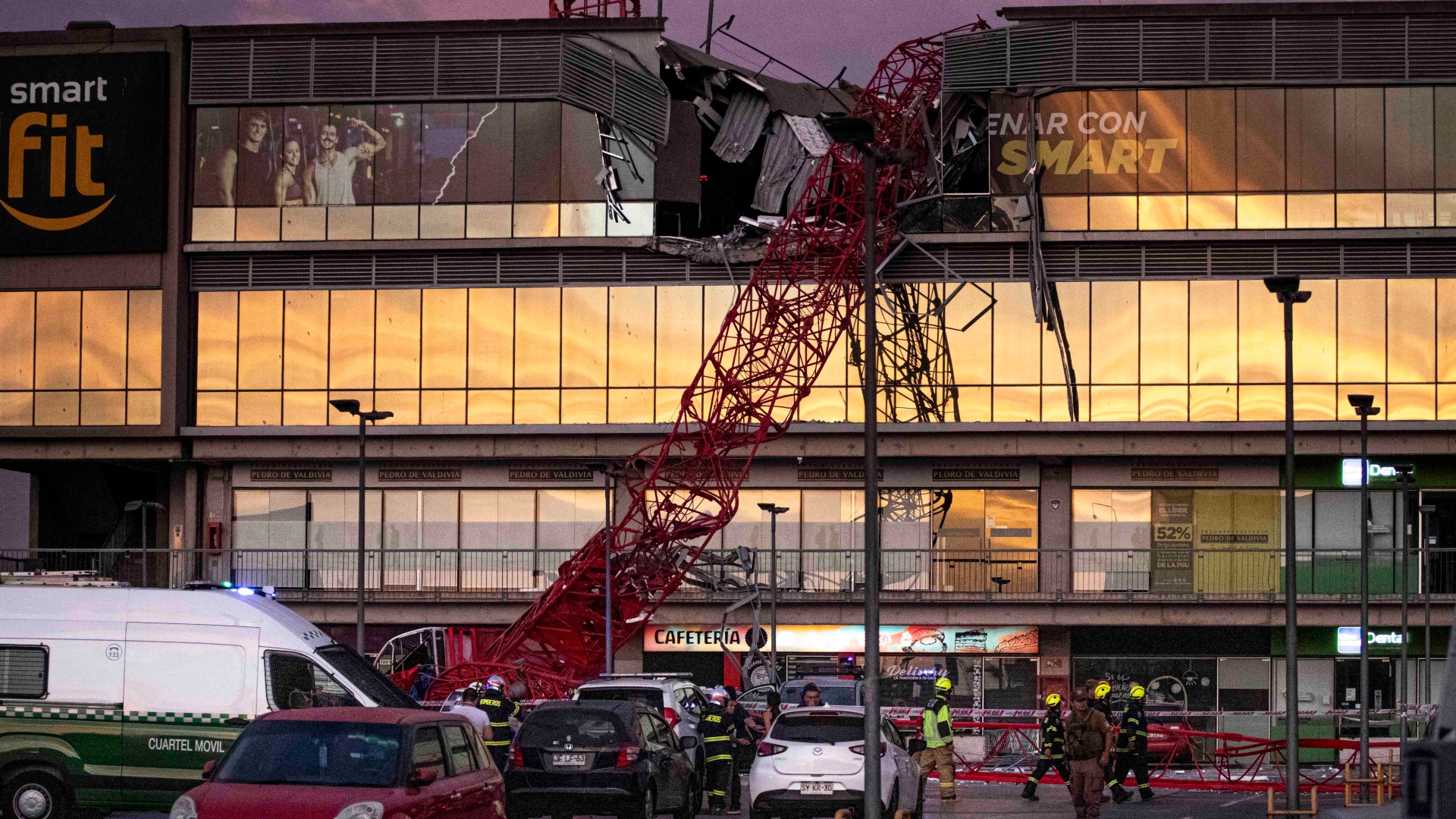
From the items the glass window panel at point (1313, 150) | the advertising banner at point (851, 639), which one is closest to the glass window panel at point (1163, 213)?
the glass window panel at point (1313, 150)

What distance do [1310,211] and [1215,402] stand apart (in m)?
5.13

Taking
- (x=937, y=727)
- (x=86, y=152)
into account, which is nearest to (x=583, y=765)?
(x=937, y=727)

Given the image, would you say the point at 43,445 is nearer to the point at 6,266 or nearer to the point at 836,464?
the point at 6,266

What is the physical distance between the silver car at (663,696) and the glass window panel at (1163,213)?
893 inches

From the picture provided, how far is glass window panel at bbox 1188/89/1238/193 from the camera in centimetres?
4550

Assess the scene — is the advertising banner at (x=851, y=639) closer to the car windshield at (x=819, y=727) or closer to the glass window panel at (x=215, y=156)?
the glass window panel at (x=215, y=156)

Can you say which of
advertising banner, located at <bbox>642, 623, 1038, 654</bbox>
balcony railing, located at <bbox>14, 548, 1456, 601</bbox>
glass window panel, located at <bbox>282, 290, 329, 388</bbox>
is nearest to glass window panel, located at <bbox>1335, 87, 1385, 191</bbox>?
balcony railing, located at <bbox>14, 548, 1456, 601</bbox>

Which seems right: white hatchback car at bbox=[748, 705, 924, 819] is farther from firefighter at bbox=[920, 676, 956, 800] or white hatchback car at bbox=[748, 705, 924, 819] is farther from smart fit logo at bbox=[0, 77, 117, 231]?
smart fit logo at bbox=[0, 77, 117, 231]

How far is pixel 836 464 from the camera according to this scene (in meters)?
47.1

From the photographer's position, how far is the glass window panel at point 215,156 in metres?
47.4

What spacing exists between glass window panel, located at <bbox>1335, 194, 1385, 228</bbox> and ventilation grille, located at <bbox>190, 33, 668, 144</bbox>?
54.1ft

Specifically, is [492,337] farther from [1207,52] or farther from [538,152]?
[1207,52]

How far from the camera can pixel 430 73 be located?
4709cm

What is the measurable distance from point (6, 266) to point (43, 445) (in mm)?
4667
